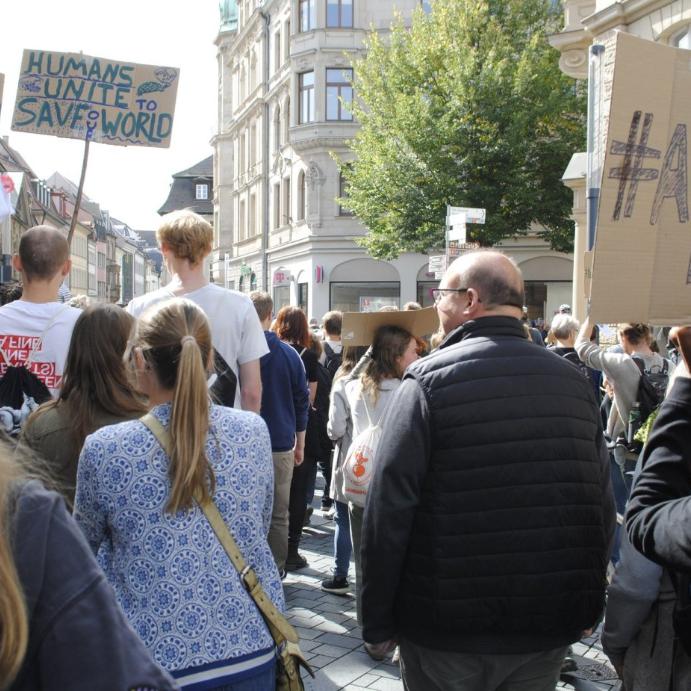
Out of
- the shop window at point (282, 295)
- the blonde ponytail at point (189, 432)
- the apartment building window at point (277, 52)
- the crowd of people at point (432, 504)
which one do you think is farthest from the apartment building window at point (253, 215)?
the blonde ponytail at point (189, 432)

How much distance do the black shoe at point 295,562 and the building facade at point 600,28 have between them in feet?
26.3

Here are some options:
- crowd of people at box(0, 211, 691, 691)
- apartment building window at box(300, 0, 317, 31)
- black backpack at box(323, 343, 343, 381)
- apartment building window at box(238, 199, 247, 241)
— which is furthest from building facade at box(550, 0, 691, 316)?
apartment building window at box(238, 199, 247, 241)

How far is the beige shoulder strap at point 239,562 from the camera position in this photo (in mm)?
2465

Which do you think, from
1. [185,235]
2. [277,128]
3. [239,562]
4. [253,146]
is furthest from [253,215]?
[239,562]

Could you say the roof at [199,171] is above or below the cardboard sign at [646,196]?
above

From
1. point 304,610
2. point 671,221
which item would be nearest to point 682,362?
point 671,221

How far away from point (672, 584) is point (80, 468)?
1.69 metres

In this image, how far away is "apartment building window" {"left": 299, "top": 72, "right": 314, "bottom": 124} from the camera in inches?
1495

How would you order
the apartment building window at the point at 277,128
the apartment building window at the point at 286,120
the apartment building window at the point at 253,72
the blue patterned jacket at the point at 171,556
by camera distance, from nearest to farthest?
the blue patterned jacket at the point at 171,556, the apartment building window at the point at 286,120, the apartment building window at the point at 277,128, the apartment building window at the point at 253,72

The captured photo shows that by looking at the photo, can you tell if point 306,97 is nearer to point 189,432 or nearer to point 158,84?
point 158,84

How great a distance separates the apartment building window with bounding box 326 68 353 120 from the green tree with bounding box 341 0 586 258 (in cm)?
755

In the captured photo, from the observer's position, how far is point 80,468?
2.52 m

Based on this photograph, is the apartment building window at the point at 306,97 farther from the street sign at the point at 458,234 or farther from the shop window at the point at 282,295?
the street sign at the point at 458,234

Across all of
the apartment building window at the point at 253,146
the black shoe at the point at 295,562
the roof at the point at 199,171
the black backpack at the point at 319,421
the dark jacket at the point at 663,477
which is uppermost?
the roof at the point at 199,171
